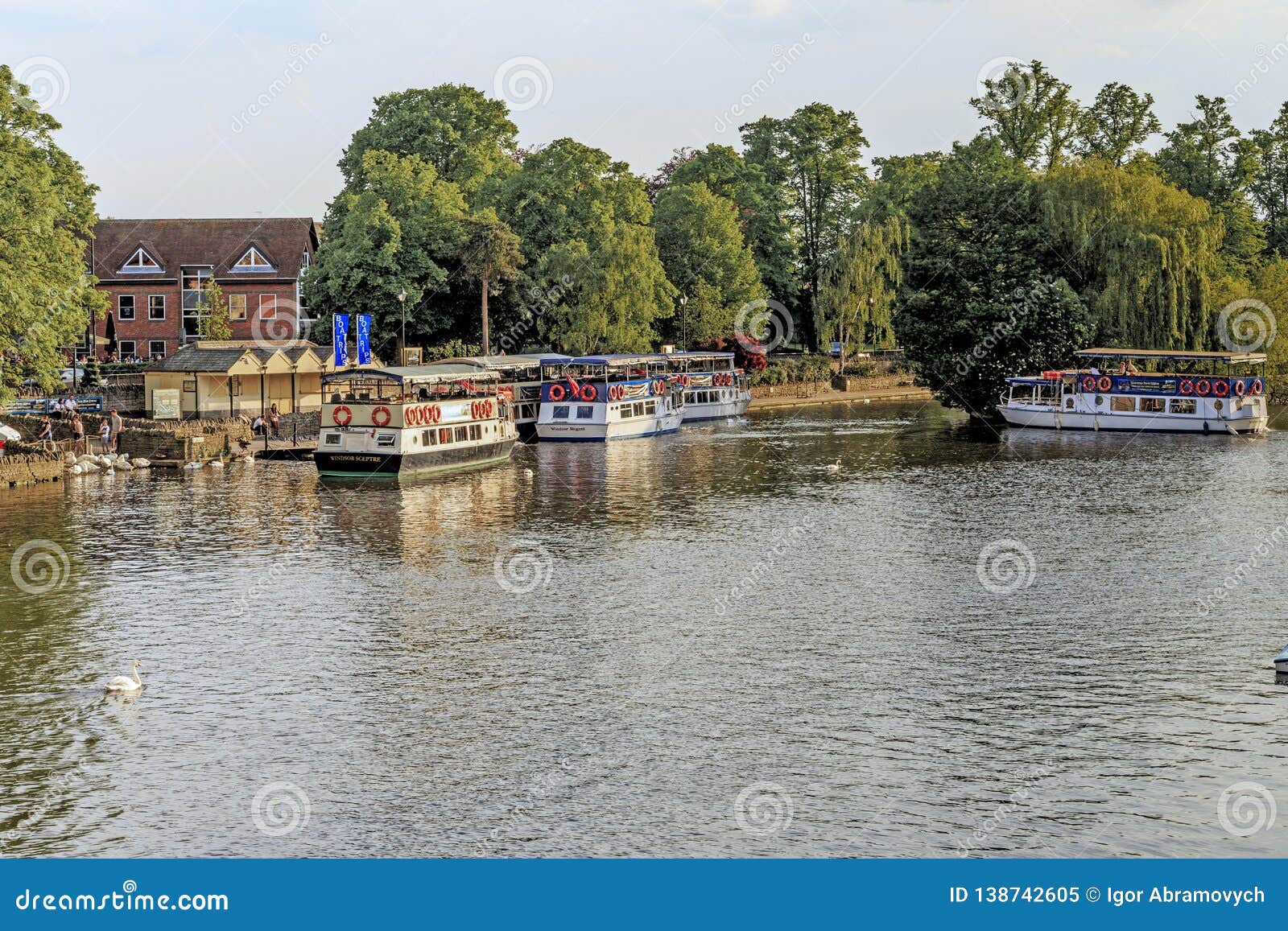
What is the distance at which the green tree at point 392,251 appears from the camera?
95.4 m

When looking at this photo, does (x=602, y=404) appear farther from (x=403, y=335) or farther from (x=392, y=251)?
(x=392, y=251)

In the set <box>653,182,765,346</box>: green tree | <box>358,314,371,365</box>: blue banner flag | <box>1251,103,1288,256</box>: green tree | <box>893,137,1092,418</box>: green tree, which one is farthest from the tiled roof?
<box>1251,103,1288,256</box>: green tree

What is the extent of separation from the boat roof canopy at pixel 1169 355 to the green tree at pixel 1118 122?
106 feet

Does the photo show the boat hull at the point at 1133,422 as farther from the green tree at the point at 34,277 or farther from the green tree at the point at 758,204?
the green tree at the point at 34,277

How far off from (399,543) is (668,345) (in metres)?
60.4

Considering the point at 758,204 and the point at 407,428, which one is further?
the point at 758,204

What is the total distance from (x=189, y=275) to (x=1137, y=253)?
231ft

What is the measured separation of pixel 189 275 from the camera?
374 ft

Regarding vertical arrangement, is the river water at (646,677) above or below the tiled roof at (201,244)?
below

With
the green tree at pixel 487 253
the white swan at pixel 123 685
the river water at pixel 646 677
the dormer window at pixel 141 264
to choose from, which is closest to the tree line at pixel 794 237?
the green tree at pixel 487 253

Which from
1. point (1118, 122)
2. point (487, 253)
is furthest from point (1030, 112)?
point (487, 253)

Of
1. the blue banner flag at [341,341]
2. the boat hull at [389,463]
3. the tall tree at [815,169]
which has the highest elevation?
the tall tree at [815,169]

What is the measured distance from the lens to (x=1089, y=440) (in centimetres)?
8038

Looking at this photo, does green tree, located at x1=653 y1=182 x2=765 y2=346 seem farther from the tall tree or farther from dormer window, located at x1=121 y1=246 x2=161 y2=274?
dormer window, located at x1=121 y1=246 x2=161 y2=274
